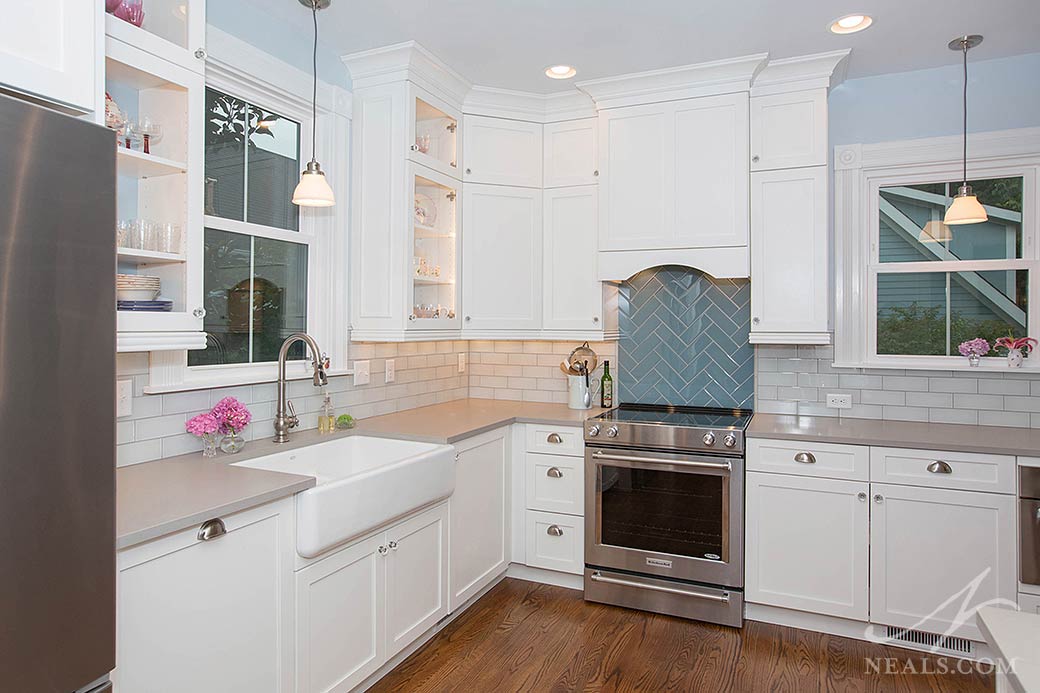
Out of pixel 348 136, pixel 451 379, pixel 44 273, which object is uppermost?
pixel 348 136

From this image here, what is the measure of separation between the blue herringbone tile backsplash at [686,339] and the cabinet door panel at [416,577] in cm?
156

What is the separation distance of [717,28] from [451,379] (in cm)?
245

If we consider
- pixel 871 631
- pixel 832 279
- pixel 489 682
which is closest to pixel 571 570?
pixel 489 682

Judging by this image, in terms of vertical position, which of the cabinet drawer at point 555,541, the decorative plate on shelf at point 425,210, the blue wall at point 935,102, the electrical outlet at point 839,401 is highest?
the blue wall at point 935,102

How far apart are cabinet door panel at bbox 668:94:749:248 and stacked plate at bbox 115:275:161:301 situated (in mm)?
2417

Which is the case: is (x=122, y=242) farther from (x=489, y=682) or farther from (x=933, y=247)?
(x=933, y=247)

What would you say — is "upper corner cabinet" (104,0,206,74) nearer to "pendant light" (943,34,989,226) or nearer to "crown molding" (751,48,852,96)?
"crown molding" (751,48,852,96)

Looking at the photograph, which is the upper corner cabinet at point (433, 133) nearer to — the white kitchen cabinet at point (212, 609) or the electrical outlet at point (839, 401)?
the white kitchen cabinet at point (212, 609)

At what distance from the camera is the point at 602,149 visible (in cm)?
356

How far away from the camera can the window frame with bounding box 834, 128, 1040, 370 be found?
316 cm

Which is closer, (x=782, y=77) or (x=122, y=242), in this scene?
(x=122, y=242)

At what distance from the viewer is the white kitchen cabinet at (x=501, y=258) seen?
3635mm

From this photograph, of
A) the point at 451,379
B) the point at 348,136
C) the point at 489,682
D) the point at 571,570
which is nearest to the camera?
the point at 489,682

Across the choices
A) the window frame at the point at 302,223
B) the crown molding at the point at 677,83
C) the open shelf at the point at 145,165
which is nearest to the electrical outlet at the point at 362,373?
the window frame at the point at 302,223
